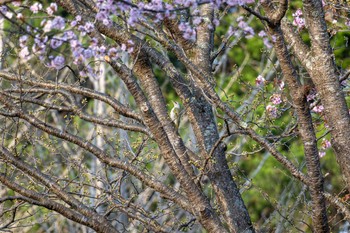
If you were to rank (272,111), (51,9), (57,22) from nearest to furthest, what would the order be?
1. (57,22)
2. (51,9)
3. (272,111)

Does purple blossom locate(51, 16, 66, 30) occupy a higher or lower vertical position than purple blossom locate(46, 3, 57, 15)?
lower

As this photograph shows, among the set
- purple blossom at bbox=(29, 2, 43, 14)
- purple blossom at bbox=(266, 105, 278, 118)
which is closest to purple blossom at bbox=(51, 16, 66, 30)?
purple blossom at bbox=(29, 2, 43, 14)

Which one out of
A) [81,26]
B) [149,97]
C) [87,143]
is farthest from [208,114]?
[81,26]

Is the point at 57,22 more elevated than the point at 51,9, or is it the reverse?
the point at 51,9

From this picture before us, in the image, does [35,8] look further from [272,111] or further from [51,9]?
[272,111]

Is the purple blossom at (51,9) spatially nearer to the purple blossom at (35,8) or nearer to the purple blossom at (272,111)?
the purple blossom at (35,8)

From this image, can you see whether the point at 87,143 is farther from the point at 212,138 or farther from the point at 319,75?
the point at 319,75

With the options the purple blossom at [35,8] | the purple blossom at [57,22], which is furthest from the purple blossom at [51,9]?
the purple blossom at [57,22]

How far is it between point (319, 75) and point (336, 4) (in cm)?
119

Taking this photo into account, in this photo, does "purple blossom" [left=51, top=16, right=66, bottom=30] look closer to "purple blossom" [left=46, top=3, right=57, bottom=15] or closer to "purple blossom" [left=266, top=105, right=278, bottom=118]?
"purple blossom" [left=46, top=3, right=57, bottom=15]

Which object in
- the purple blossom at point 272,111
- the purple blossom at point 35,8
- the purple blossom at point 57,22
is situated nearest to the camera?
the purple blossom at point 57,22

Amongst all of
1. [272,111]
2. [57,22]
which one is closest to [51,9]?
[57,22]

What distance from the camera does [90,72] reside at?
3.88 metres

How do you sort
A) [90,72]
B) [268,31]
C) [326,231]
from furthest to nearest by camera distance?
[326,231] < [268,31] < [90,72]
